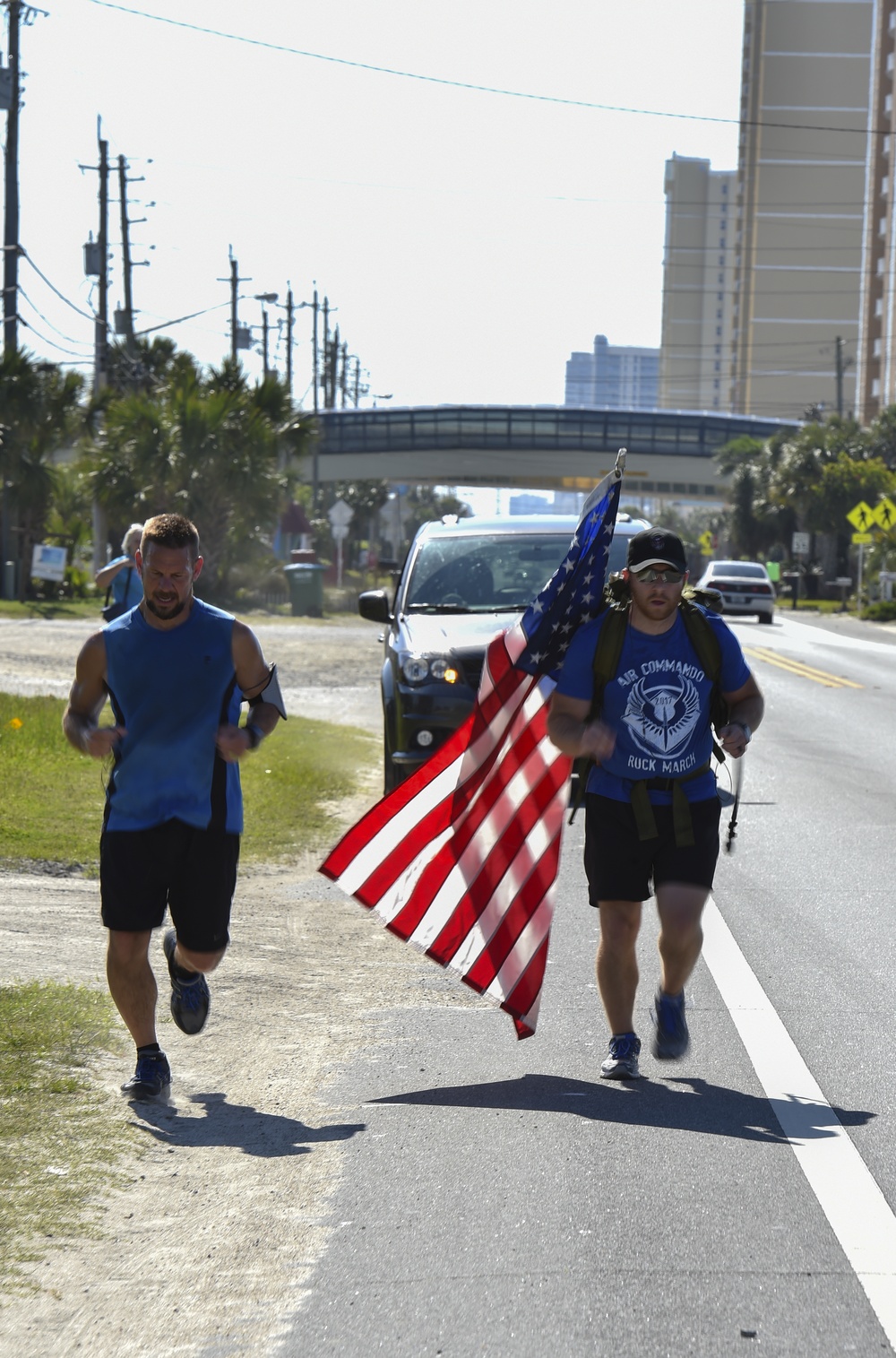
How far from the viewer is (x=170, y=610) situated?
217 inches

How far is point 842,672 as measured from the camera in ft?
87.5

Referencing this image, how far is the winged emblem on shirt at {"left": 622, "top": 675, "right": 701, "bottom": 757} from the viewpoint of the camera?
559cm

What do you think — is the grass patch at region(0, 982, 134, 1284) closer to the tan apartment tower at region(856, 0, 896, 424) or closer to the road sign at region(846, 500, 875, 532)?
the road sign at region(846, 500, 875, 532)

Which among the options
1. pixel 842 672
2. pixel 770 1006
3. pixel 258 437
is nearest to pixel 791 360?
pixel 258 437

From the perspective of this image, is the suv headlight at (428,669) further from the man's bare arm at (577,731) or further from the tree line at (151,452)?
the tree line at (151,452)

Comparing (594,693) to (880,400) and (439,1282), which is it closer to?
(439,1282)

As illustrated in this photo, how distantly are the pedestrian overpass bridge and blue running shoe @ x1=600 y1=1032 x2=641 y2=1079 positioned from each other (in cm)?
9581

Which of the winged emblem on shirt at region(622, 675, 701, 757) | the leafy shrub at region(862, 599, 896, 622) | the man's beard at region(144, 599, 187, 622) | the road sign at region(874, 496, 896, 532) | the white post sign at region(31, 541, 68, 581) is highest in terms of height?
the road sign at region(874, 496, 896, 532)

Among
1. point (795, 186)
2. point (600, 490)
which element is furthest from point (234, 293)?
point (795, 186)

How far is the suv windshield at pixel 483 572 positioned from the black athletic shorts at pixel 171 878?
6.45m

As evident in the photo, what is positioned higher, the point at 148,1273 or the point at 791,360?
the point at 791,360

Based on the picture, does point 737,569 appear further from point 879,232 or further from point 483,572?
point 879,232

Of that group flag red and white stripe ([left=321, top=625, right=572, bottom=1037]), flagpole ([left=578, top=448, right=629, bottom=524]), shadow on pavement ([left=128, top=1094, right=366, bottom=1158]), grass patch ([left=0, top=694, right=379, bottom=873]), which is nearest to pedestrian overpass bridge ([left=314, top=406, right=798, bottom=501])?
grass patch ([left=0, top=694, right=379, bottom=873])

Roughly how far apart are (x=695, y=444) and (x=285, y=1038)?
10282 cm
